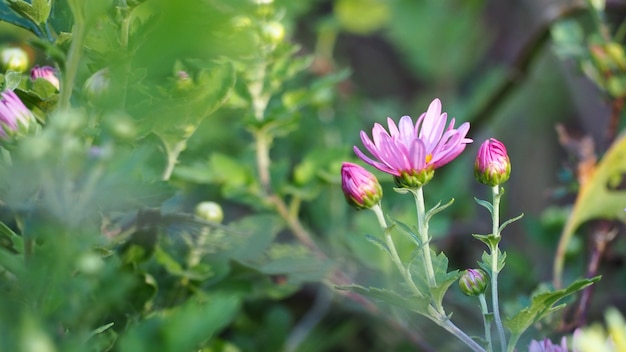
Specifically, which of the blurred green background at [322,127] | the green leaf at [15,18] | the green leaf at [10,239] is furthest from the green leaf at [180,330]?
the green leaf at [15,18]

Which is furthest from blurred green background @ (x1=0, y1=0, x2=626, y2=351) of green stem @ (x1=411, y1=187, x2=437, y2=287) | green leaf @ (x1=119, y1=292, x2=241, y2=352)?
green stem @ (x1=411, y1=187, x2=437, y2=287)

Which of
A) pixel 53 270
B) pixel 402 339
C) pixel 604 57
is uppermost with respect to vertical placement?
pixel 604 57

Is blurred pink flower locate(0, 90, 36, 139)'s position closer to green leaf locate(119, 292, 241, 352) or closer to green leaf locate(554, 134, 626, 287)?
green leaf locate(119, 292, 241, 352)

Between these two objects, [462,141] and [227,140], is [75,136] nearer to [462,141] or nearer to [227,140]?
[462,141]

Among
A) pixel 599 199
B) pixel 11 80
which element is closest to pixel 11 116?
pixel 11 80

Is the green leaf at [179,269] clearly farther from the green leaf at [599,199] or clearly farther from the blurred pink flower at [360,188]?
the green leaf at [599,199]

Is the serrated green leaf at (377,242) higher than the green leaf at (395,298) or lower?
higher

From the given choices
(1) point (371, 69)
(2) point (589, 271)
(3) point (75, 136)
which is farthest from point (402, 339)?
(1) point (371, 69)
